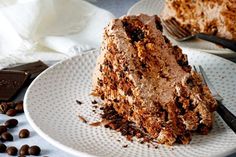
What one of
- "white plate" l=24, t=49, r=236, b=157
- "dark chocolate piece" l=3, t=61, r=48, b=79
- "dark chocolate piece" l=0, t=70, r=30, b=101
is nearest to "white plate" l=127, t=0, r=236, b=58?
"white plate" l=24, t=49, r=236, b=157

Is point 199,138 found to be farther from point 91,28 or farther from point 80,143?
point 91,28

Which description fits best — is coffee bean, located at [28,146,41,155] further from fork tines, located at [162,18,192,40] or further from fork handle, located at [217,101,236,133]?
fork tines, located at [162,18,192,40]

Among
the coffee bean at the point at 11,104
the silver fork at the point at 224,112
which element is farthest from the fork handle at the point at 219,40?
the coffee bean at the point at 11,104

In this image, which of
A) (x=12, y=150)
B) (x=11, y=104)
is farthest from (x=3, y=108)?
(x=12, y=150)

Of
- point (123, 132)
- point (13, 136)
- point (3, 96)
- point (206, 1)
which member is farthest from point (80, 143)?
point (206, 1)

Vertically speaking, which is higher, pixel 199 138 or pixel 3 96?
pixel 199 138

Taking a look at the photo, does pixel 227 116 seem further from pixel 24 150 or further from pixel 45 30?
pixel 45 30
